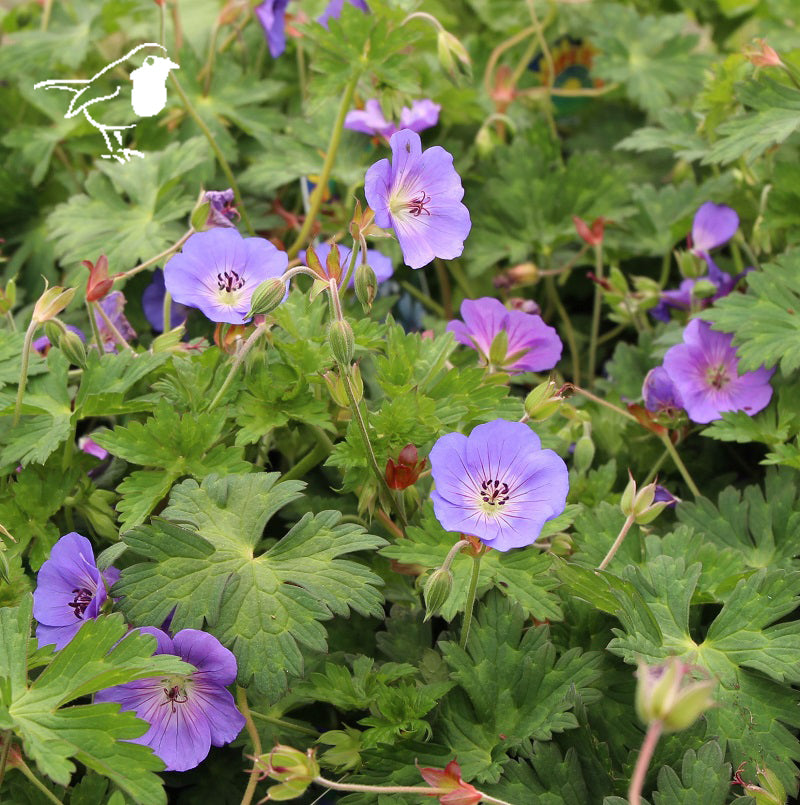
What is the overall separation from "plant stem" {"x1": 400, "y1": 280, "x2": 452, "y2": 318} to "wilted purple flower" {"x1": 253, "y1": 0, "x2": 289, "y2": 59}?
40 cm

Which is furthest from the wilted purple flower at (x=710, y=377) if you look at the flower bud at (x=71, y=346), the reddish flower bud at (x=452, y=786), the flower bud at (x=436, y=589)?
the flower bud at (x=71, y=346)

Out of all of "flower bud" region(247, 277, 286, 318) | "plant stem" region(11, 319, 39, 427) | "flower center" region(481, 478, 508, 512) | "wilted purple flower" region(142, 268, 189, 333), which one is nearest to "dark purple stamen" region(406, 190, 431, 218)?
"flower bud" region(247, 277, 286, 318)

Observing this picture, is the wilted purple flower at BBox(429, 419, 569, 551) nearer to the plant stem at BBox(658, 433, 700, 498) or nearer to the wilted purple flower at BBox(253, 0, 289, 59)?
the plant stem at BBox(658, 433, 700, 498)

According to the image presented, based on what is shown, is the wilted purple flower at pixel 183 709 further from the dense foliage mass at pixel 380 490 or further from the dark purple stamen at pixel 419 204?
the dark purple stamen at pixel 419 204

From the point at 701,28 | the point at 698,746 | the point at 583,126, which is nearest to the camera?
the point at 698,746

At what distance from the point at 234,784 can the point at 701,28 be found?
5.60ft

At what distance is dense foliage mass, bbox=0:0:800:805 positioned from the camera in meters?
0.84

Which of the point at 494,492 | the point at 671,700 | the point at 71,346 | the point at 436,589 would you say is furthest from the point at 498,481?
the point at 71,346

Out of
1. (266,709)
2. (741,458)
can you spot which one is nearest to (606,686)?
(266,709)

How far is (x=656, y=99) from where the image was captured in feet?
5.45

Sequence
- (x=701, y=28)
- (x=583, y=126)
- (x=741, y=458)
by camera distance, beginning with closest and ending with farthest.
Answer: (x=741, y=458), (x=583, y=126), (x=701, y=28)

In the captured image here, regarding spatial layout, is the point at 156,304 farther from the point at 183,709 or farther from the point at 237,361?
the point at 183,709

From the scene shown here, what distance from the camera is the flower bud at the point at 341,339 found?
860 mm

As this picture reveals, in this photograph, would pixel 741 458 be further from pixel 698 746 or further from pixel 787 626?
pixel 698 746
